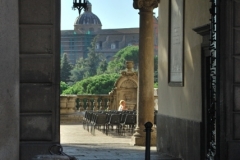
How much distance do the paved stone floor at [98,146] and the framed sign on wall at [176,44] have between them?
1.67 m

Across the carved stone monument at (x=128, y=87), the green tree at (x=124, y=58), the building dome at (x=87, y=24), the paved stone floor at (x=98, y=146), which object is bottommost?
the paved stone floor at (x=98, y=146)

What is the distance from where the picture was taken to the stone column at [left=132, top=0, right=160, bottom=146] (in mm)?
20969

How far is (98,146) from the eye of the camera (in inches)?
816

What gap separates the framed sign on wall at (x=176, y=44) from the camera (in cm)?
1664

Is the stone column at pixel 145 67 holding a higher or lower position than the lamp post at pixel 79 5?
lower

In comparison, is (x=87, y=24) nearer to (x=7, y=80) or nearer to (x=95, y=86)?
(x=95, y=86)

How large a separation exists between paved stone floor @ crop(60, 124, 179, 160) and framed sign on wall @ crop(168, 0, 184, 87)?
5.47 feet

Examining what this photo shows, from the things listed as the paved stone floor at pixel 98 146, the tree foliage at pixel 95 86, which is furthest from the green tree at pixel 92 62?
the paved stone floor at pixel 98 146

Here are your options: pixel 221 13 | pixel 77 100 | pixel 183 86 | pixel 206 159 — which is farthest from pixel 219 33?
pixel 77 100

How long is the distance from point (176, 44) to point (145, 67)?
410cm

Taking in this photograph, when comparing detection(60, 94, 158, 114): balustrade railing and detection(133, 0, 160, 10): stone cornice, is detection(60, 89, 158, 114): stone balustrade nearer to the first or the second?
detection(60, 94, 158, 114): balustrade railing

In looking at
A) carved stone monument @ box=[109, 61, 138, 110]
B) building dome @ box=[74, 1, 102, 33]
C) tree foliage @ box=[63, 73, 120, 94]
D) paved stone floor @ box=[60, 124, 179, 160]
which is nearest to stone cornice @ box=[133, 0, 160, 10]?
paved stone floor @ box=[60, 124, 179, 160]

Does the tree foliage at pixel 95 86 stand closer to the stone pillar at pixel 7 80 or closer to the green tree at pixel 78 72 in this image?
the stone pillar at pixel 7 80

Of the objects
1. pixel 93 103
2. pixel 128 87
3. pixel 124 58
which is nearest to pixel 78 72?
pixel 124 58
